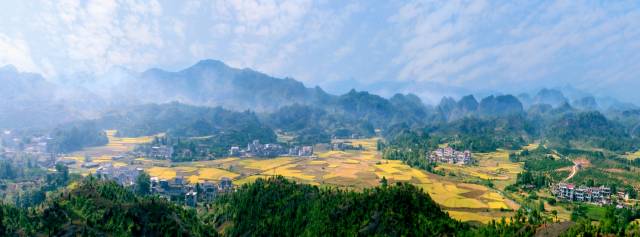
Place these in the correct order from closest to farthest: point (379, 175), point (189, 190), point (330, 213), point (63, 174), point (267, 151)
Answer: point (330, 213), point (189, 190), point (63, 174), point (379, 175), point (267, 151)

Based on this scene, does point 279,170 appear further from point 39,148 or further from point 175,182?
point 39,148

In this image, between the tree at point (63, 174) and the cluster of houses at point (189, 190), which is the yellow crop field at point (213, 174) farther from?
the tree at point (63, 174)

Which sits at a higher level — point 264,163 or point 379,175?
point 264,163

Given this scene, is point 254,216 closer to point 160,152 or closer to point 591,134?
point 160,152

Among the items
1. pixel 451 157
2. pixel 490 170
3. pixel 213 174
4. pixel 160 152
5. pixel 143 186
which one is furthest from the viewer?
pixel 160 152

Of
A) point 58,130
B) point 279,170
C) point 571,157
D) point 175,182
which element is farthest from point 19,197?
point 571,157

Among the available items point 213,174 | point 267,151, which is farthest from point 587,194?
point 267,151

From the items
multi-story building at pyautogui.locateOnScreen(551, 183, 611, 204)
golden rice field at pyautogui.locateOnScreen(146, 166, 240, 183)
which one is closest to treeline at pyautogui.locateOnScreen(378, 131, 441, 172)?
multi-story building at pyautogui.locateOnScreen(551, 183, 611, 204)
